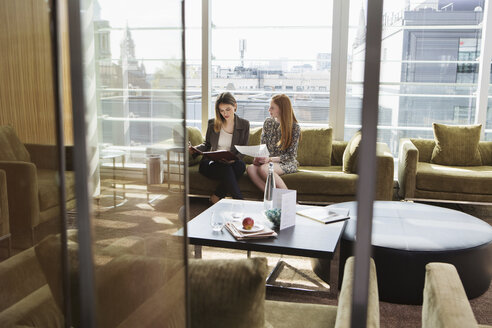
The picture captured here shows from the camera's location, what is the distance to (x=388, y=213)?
2982mm

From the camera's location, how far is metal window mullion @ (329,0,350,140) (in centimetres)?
490

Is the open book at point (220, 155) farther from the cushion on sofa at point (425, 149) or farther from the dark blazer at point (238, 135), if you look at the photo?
the cushion on sofa at point (425, 149)

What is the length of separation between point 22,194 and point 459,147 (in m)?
4.02

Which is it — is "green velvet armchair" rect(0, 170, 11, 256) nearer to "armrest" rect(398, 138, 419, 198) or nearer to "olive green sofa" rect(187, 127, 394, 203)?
"olive green sofa" rect(187, 127, 394, 203)

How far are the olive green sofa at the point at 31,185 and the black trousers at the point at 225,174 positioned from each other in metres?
2.67

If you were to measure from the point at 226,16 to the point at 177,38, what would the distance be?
4.74 m

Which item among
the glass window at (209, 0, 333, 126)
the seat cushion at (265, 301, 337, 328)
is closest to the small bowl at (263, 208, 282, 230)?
the seat cushion at (265, 301, 337, 328)

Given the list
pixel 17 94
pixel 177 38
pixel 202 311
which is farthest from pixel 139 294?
pixel 17 94

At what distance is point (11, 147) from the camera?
1.20 m

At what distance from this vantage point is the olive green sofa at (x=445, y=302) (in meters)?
1.17

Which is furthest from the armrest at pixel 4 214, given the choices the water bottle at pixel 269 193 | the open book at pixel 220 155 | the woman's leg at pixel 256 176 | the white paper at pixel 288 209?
the woman's leg at pixel 256 176

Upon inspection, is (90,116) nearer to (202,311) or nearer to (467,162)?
(202,311)

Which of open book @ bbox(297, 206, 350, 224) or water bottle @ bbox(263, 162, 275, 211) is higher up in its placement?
water bottle @ bbox(263, 162, 275, 211)

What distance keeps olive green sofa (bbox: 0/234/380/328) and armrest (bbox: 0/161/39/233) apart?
8 centimetres
